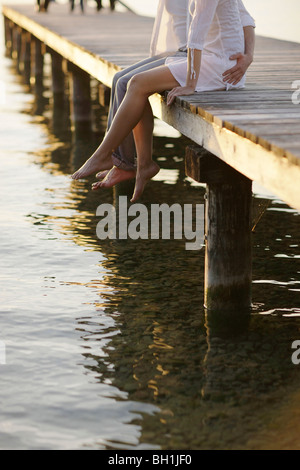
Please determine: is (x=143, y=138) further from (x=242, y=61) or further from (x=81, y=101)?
(x=81, y=101)

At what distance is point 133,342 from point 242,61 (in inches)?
65.8

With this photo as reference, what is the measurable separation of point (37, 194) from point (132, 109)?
335cm

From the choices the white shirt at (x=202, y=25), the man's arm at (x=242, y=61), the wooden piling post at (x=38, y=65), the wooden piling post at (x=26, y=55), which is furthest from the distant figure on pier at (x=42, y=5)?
the man's arm at (x=242, y=61)

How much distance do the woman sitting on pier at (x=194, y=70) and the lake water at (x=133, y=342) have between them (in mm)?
863

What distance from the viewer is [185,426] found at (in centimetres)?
418

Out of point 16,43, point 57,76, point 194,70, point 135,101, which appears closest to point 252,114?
point 194,70

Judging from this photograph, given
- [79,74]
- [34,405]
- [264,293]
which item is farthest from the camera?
[79,74]

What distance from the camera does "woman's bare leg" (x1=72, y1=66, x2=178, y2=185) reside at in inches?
216

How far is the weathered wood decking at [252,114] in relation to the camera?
3910mm

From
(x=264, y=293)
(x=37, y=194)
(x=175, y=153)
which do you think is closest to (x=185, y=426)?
(x=264, y=293)

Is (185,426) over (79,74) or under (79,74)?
under

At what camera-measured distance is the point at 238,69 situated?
17.9ft
